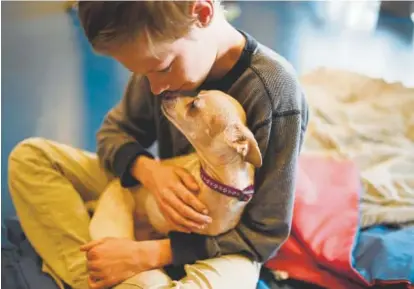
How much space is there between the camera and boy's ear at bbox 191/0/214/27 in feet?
3.16

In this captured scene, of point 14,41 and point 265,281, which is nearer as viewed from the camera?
point 265,281

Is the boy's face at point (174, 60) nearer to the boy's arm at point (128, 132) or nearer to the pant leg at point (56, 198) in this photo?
the boy's arm at point (128, 132)

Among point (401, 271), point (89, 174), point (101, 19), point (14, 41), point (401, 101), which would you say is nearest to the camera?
point (101, 19)

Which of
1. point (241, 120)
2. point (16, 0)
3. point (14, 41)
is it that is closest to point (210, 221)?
point (241, 120)

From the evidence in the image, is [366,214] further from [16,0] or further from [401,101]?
[16,0]

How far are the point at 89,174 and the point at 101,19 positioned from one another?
1.60 feet

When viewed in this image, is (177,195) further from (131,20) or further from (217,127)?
(131,20)

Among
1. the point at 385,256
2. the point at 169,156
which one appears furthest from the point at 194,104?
the point at 385,256

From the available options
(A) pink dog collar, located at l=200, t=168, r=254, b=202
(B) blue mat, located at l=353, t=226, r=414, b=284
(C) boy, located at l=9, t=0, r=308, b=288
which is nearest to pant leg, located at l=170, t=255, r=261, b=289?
(C) boy, located at l=9, t=0, r=308, b=288

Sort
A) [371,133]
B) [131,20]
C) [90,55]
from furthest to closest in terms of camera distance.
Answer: [90,55], [371,133], [131,20]

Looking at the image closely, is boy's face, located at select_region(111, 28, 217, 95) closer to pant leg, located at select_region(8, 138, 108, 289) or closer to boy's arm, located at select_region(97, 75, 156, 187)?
boy's arm, located at select_region(97, 75, 156, 187)

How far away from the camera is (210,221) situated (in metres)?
1.08

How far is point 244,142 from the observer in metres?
0.96

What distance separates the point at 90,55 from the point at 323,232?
132cm
